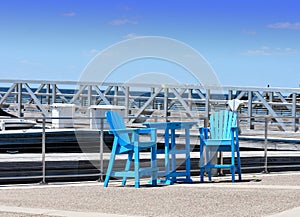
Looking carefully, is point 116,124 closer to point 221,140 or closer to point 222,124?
point 221,140

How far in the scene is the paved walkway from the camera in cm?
667

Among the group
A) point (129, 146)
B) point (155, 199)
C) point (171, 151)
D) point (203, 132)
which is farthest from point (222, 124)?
point (155, 199)

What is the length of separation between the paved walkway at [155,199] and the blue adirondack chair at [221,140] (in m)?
0.26

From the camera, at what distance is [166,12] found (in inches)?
925

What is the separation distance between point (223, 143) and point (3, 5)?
1687 centimetres

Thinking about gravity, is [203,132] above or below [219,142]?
above

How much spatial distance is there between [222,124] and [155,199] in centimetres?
249

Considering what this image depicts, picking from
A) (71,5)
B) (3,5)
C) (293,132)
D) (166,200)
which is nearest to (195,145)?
(293,132)

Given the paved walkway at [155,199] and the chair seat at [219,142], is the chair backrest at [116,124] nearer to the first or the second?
the paved walkway at [155,199]

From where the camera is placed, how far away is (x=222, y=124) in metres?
9.70

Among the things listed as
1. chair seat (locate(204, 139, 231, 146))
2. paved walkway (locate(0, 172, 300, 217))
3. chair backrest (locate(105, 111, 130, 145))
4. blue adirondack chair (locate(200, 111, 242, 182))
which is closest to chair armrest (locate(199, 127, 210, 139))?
blue adirondack chair (locate(200, 111, 242, 182))

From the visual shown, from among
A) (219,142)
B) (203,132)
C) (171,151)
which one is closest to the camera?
(171,151)

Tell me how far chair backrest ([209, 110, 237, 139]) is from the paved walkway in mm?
706

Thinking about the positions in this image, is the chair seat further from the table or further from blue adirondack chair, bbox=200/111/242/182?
the table
